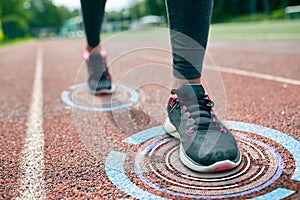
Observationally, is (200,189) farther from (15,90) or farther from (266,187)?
(15,90)

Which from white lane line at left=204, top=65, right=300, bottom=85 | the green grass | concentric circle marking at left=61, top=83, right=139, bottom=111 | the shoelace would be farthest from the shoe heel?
the green grass

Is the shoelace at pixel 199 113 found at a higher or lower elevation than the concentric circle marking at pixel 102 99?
higher

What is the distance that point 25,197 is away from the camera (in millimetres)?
1057

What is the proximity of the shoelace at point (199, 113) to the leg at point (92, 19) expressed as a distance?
3.49 ft

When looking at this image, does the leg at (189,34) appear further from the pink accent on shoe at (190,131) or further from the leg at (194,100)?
the pink accent on shoe at (190,131)

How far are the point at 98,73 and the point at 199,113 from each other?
1.34 metres

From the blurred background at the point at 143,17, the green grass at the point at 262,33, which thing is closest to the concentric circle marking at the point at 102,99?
the green grass at the point at 262,33

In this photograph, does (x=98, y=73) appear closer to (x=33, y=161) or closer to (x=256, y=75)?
(x=33, y=161)

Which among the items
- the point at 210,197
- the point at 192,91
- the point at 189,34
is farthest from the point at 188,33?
the point at 210,197

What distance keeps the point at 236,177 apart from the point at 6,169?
0.90m

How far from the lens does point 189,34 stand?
1271mm

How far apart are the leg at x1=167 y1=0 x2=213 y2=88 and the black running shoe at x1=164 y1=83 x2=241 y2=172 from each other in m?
0.07

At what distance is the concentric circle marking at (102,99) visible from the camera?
2221 millimetres

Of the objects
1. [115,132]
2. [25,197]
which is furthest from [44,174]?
[115,132]
